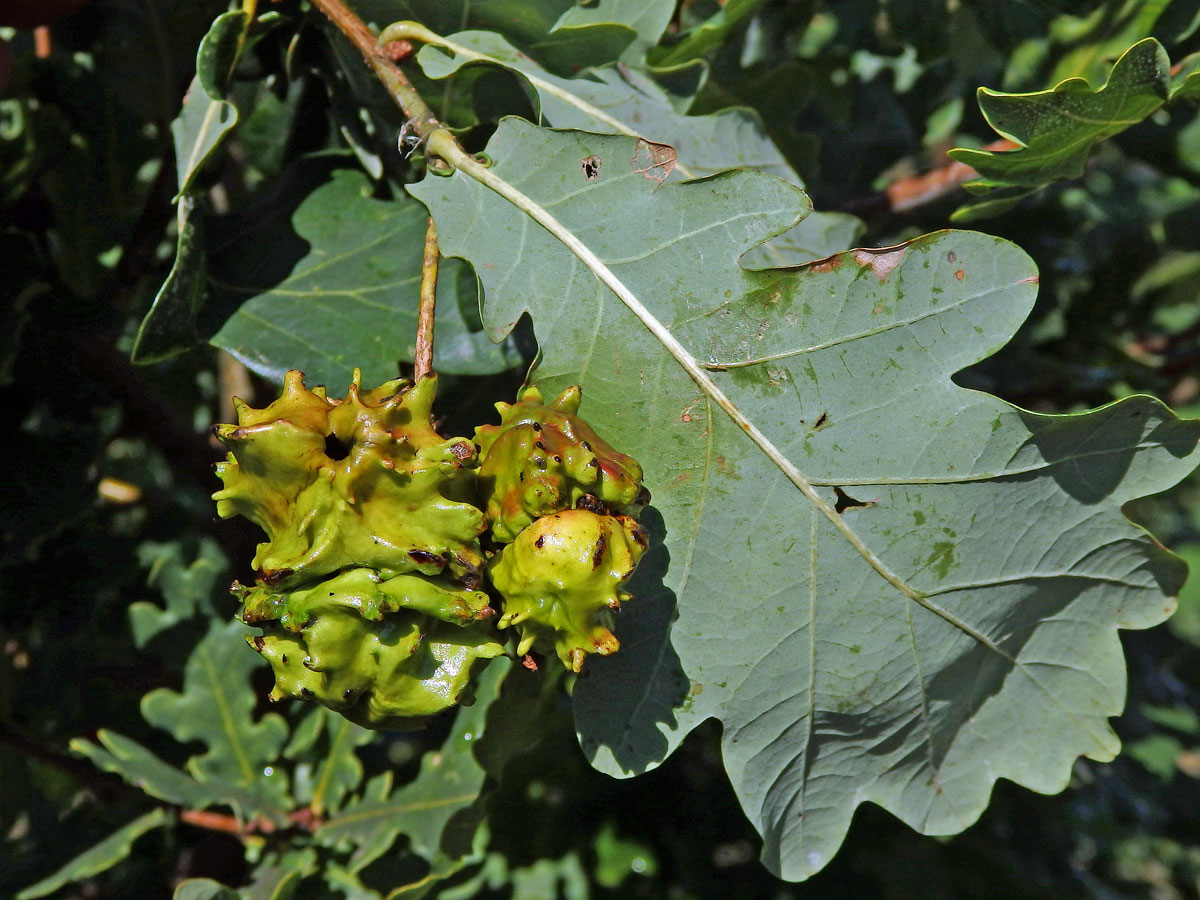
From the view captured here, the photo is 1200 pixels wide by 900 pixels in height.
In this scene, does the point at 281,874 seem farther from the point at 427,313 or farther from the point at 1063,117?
the point at 1063,117

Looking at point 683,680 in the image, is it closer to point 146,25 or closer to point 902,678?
point 902,678

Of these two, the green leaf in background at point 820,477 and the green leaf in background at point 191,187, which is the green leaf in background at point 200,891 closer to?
the green leaf in background at point 820,477

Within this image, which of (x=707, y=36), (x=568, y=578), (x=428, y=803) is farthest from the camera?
(x=428, y=803)

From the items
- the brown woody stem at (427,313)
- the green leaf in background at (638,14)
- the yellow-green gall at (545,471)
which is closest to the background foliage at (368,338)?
the green leaf in background at (638,14)

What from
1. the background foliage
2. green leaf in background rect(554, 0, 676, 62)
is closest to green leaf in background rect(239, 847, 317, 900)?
the background foliage

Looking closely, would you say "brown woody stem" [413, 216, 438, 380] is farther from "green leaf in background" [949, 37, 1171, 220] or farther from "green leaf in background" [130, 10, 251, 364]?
"green leaf in background" [949, 37, 1171, 220]

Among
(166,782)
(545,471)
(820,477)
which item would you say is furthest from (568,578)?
(166,782)

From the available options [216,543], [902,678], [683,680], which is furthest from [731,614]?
[216,543]
